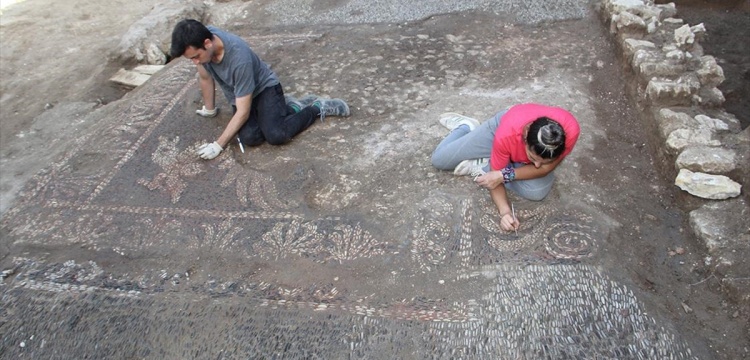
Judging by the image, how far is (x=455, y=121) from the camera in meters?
3.07

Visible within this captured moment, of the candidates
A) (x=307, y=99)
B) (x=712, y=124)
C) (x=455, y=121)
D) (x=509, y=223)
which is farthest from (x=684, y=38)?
(x=307, y=99)

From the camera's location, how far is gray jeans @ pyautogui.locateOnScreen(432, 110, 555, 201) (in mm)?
2545

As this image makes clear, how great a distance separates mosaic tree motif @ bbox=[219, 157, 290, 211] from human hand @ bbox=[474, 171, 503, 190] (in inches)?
40.2

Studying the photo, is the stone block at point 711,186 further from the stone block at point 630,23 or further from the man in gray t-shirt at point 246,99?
the man in gray t-shirt at point 246,99

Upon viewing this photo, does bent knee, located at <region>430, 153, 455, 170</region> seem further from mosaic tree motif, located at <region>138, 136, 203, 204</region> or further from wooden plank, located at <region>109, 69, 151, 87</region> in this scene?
wooden plank, located at <region>109, 69, 151, 87</region>

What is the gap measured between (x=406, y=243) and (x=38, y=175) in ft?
7.72

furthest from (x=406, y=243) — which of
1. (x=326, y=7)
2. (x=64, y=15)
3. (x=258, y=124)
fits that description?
(x=64, y=15)

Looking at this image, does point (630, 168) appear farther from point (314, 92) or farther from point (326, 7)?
point (326, 7)

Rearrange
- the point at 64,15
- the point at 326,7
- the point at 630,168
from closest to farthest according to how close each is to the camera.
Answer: the point at 630,168
the point at 326,7
the point at 64,15

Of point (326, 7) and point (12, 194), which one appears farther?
point (326, 7)

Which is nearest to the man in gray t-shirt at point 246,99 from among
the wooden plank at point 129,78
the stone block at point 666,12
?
the wooden plank at point 129,78

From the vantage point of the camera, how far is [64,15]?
581 centimetres

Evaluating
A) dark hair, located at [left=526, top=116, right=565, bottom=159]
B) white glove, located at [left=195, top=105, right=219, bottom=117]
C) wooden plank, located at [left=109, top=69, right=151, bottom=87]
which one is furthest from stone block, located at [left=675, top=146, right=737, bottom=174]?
wooden plank, located at [left=109, top=69, right=151, bottom=87]

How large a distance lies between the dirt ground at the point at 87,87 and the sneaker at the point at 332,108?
1.62 metres
